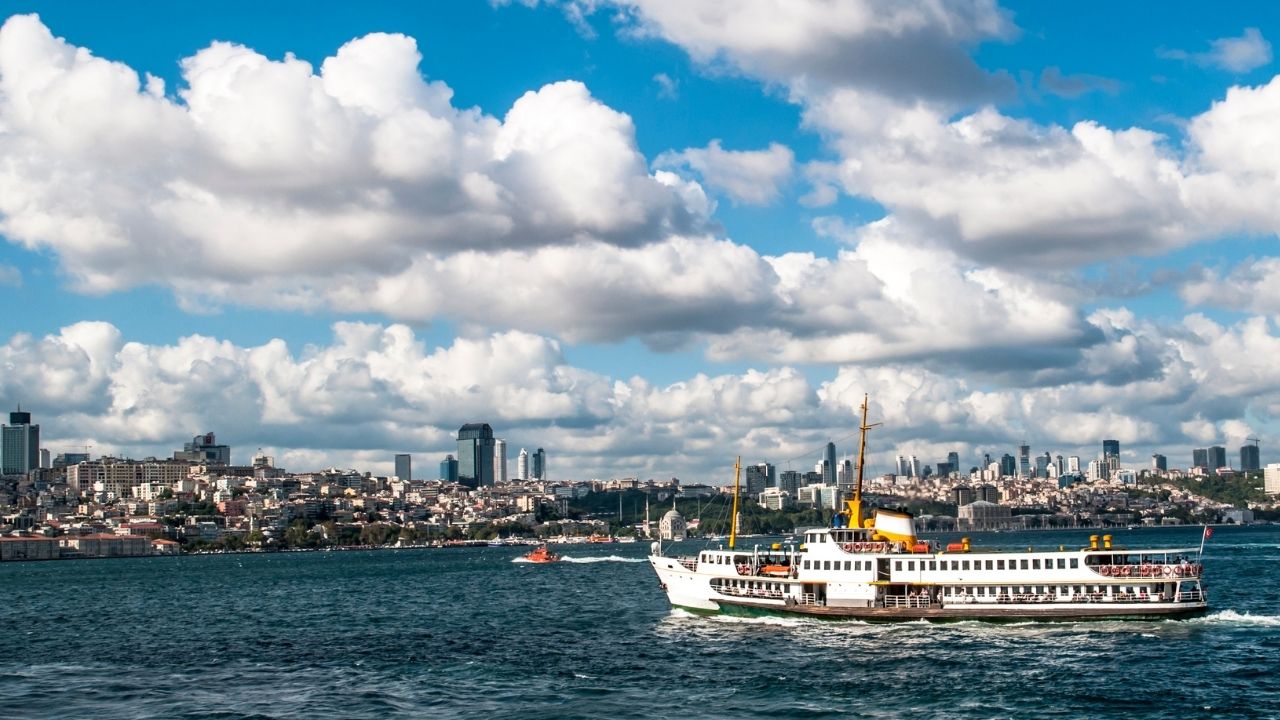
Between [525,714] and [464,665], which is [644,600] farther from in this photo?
[525,714]

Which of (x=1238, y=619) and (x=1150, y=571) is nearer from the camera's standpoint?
(x=1150, y=571)

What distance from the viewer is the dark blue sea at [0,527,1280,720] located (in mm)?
52844

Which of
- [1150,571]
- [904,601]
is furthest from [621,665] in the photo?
[1150,571]

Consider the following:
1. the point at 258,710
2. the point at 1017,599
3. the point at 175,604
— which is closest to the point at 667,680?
the point at 258,710

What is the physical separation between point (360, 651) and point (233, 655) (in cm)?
708

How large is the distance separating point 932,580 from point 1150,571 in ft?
40.0

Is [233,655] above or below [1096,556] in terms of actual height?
below

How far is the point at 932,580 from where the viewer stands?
76.3 metres

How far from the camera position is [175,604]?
390 feet

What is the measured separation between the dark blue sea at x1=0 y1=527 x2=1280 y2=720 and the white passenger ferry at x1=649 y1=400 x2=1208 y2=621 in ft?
4.31

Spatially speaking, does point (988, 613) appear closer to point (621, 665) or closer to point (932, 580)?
point (932, 580)

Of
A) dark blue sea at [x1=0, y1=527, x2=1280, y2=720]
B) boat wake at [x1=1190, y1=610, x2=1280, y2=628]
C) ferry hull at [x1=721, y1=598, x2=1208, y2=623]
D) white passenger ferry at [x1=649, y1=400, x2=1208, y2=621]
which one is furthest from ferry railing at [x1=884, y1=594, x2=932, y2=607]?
boat wake at [x1=1190, y1=610, x2=1280, y2=628]

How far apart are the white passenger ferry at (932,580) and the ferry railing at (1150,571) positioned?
6 centimetres

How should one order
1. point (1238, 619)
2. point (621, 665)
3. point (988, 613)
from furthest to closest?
1. point (1238, 619)
2. point (988, 613)
3. point (621, 665)
